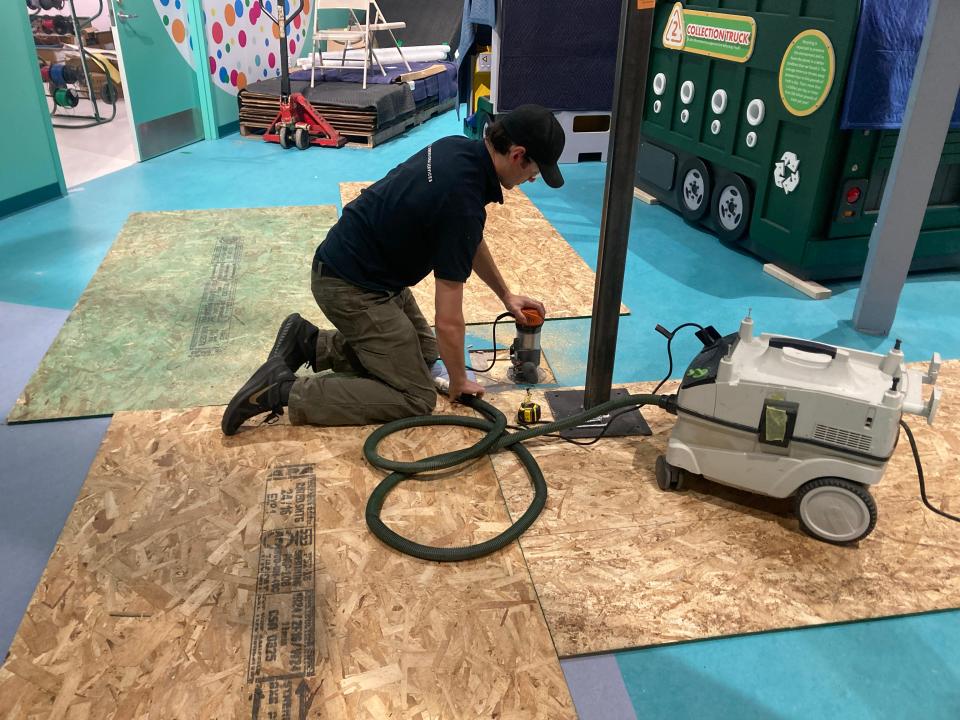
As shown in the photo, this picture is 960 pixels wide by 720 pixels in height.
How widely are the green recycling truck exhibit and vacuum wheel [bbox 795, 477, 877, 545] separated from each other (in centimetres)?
245

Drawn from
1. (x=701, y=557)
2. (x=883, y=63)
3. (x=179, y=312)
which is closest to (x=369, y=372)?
(x=701, y=557)

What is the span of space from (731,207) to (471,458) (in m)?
3.22

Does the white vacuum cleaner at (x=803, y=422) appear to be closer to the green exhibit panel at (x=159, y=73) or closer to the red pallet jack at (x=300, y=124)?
the red pallet jack at (x=300, y=124)

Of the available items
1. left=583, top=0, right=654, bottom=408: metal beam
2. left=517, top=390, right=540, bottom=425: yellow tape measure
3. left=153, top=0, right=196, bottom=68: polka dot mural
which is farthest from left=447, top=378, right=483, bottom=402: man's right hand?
left=153, top=0, right=196, bottom=68: polka dot mural

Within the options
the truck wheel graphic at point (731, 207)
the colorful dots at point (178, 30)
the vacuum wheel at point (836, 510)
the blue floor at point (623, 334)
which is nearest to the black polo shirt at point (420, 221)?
the blue floor at point (623, 334)

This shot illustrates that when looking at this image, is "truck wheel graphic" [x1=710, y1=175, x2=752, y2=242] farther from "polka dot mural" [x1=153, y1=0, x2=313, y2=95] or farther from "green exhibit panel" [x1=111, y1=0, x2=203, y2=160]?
"green exhibit panel" [x1=111, y1=0, x2=203, y2=160]

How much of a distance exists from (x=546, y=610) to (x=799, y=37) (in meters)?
3.60

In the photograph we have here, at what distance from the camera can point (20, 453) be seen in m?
2.87

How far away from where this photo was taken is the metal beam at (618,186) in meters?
2.51

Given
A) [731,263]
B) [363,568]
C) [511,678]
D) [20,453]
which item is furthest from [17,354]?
[731,263]

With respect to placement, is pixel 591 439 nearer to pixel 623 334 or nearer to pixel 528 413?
pixel 528 413

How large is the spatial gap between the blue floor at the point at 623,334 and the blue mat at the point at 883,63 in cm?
104

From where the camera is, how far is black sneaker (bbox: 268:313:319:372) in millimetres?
3123

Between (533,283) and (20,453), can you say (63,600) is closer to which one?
(20,453)
